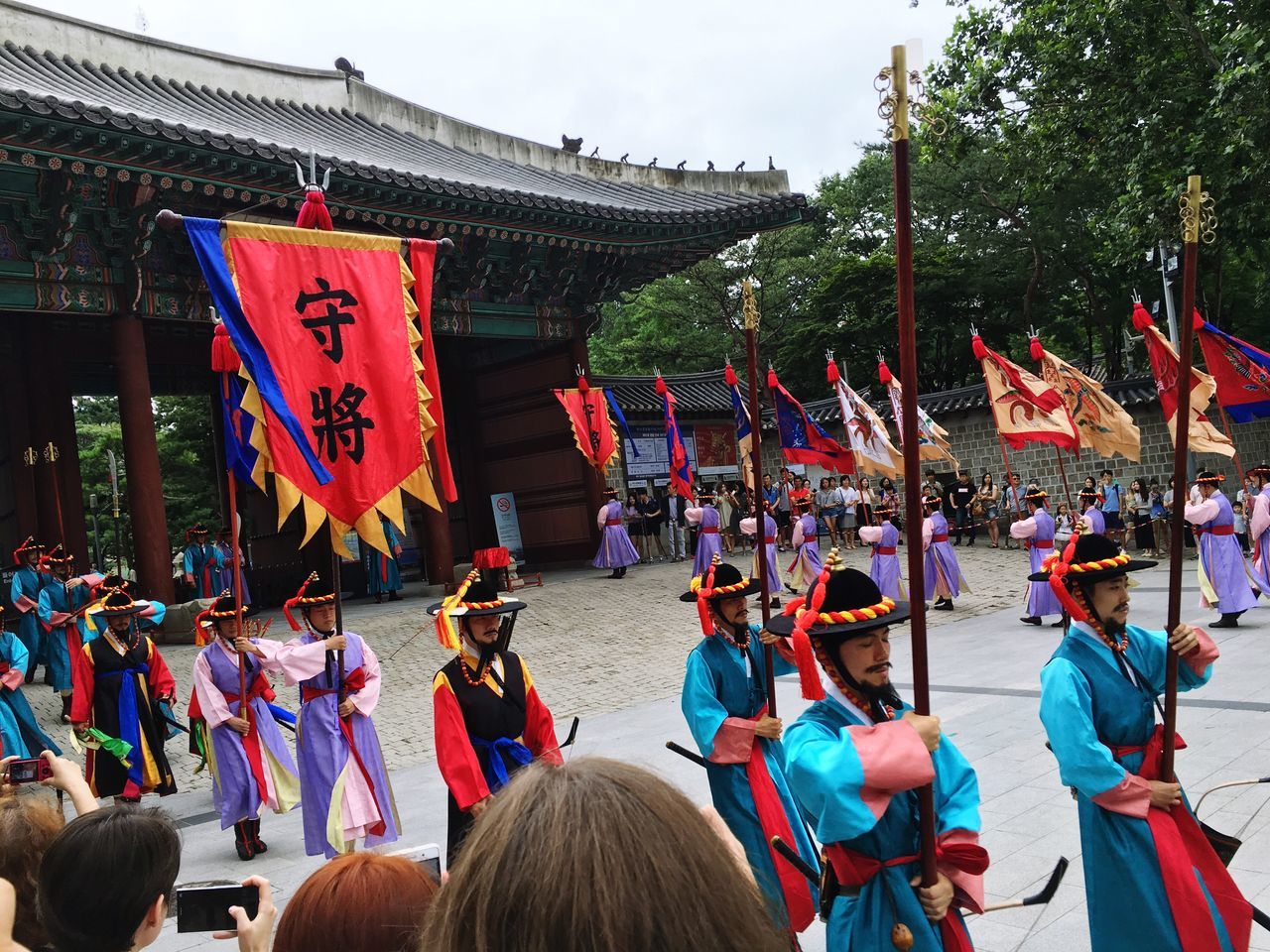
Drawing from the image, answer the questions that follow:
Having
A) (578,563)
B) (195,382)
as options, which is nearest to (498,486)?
(578,563)

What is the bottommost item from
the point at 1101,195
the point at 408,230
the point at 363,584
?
the point at 363,584

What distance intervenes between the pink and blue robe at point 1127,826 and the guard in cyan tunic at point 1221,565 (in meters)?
8.28

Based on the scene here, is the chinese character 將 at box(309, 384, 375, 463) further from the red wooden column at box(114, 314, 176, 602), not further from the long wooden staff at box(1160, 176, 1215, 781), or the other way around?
the red wooden column at box(114, 314, 176, 602)

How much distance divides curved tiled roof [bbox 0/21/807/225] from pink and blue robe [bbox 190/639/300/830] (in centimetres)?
652

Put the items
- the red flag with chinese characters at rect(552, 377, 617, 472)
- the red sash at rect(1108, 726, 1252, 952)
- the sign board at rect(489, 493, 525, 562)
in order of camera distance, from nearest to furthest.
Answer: the red sash at rect(1108, 726, 1252, 952) → the red flag with chinese characters at rect(552, 377, 617, 472) → the sign board at rect(489, 493, 525, 562)

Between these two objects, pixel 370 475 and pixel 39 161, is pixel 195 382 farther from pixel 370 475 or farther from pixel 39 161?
pixel 370 475

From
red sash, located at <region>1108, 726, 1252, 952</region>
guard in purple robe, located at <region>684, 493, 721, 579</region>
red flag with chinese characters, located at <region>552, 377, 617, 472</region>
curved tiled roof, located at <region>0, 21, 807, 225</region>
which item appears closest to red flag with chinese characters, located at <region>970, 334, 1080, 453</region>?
guard in purple robe, located at <region>684, 493, 721, 579</region>

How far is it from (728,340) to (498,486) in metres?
11.0

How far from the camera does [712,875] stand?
1.02 metres

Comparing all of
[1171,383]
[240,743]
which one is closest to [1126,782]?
[240,743]

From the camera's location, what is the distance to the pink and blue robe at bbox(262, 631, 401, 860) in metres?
5.46

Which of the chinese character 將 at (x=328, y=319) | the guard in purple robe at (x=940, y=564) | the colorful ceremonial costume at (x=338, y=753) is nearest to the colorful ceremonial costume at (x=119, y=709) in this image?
the colorful ceremonial costume at (x=338, y=753)

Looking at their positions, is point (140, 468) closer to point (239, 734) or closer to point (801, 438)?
point (239, 734)

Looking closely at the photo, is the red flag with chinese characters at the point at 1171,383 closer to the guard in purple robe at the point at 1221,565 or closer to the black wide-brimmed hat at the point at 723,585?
the guard in purple robe at the point at 1221,565
